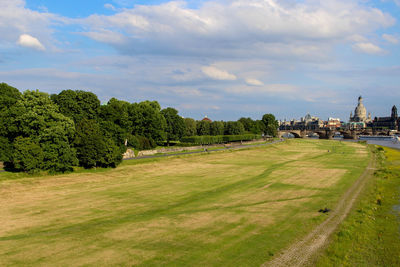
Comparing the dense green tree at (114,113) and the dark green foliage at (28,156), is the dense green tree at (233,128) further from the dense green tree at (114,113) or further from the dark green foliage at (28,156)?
the dark green foliage at (28,156)

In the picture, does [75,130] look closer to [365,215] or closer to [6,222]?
[6,222]

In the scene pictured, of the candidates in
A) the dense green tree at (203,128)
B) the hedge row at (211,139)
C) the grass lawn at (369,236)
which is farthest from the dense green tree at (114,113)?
the dense green tree at (203,128)

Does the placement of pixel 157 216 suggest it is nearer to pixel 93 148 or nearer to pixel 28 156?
pixel 28 156

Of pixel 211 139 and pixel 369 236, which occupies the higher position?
pixel 211 139

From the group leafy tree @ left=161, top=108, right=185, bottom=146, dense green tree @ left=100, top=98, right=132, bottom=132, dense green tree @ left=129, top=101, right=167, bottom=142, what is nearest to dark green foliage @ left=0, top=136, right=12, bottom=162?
dense green tree @ left=100, top=98, right=132, bottom=132

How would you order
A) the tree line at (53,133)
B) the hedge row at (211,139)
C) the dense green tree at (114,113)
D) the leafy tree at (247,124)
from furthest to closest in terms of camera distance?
the leafy tree at (247,124) < the hedge row at (211,139) < the dense green tree at (114,113) < the tree line at (53,133)

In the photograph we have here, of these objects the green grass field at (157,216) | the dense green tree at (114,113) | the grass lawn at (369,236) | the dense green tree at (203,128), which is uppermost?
the dense green tree at (114,113)

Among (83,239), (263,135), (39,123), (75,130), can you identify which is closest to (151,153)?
(75,130)

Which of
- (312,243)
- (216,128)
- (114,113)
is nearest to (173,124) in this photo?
(114,113)
